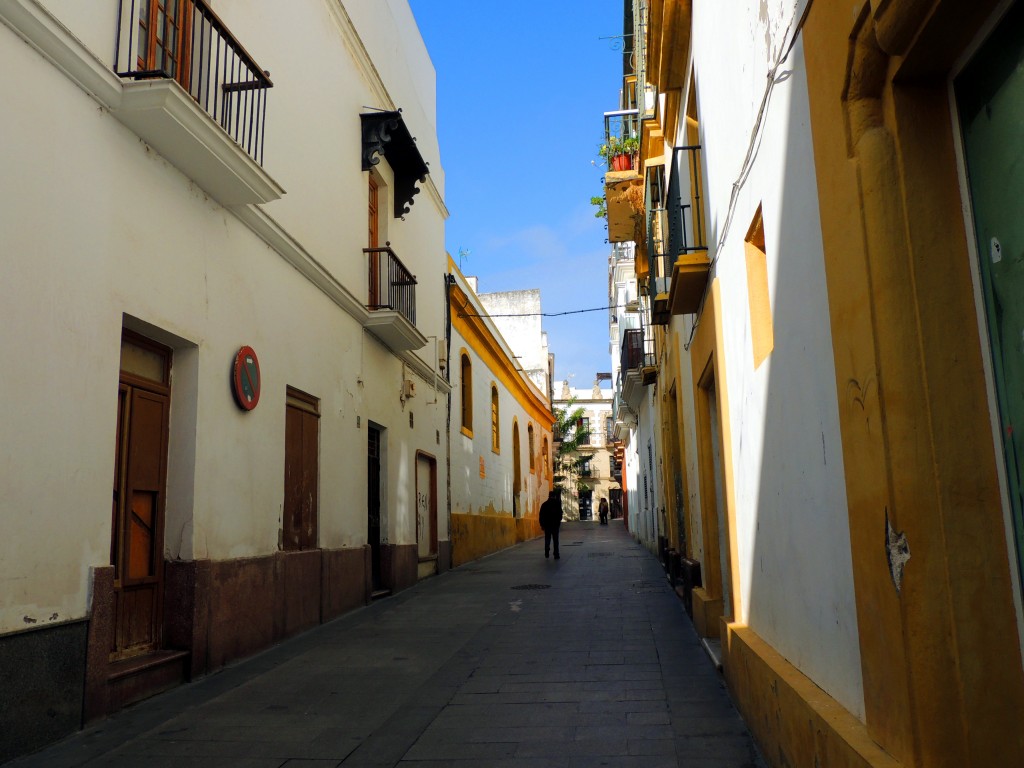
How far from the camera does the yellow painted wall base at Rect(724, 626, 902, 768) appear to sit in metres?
3.03

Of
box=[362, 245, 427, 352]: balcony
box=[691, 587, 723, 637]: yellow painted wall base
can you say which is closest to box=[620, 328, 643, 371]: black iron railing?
box=[362, 245, 427, 352]: balcony

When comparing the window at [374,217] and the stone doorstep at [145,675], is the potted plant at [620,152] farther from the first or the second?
the stone doorstep at [145,675]

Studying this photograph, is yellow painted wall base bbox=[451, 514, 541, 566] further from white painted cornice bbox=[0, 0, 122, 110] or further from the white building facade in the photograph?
white painted cornice bbox=[0, 0, 122, 110]

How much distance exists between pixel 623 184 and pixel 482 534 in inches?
345

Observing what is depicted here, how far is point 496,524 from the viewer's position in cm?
2198

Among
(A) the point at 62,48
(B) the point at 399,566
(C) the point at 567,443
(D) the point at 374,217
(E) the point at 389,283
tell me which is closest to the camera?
(A) the point at 62,48

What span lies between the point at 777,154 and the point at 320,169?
7.04 meters

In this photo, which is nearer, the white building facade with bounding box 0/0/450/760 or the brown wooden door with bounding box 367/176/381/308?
the white building facade with bounding box 0/0/450/760

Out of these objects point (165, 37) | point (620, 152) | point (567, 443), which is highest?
point (620, 152)

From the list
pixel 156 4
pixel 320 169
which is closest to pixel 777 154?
pixel 156 4

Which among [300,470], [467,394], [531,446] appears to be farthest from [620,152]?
[531,446]

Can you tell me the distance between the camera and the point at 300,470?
29.8ft

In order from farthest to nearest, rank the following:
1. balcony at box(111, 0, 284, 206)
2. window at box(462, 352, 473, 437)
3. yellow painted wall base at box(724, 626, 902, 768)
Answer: window at box(462, 352, 473, 437), balcony at box(111, 0, 284, 206), yellow painted wall base at box(724, 626, 902, 768)

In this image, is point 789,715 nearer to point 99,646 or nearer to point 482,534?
point 99,646
